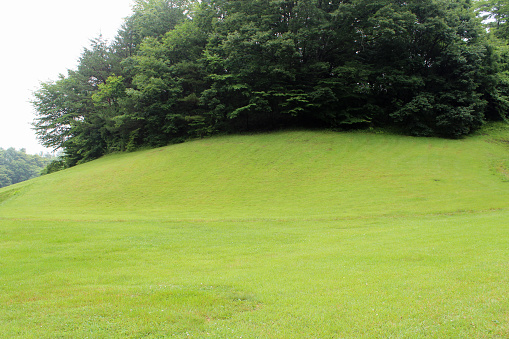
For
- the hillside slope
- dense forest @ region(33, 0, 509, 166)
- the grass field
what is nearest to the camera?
the grass field

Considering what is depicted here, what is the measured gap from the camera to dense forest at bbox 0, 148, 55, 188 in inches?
4033

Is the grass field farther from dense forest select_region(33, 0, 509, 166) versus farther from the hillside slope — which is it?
dense forest select_region(33, 0, 509, 166)

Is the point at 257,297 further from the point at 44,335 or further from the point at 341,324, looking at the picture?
the point at 44,335

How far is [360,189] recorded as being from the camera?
20859 millimetres

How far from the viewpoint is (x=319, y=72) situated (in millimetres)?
34469

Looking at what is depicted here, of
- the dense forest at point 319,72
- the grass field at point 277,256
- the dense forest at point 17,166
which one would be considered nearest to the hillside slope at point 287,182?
the grass field at point 277,256

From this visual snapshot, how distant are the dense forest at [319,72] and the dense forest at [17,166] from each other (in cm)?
7686

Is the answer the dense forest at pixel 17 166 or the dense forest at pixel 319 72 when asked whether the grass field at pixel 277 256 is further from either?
the dense forest at pixel 17 166

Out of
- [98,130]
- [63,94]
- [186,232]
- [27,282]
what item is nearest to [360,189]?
[186,232]

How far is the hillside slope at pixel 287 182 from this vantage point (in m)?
18.0

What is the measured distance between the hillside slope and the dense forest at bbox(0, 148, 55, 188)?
8379 centimetres

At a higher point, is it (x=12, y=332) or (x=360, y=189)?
(x=12, y=332)

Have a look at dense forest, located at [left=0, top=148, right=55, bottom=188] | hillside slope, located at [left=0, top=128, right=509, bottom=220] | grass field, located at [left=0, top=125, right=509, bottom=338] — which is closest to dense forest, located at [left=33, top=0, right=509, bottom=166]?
hillside slope, located at [left=0, top=128, right=509, bottom=220]

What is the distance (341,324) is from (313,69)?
113 feet
